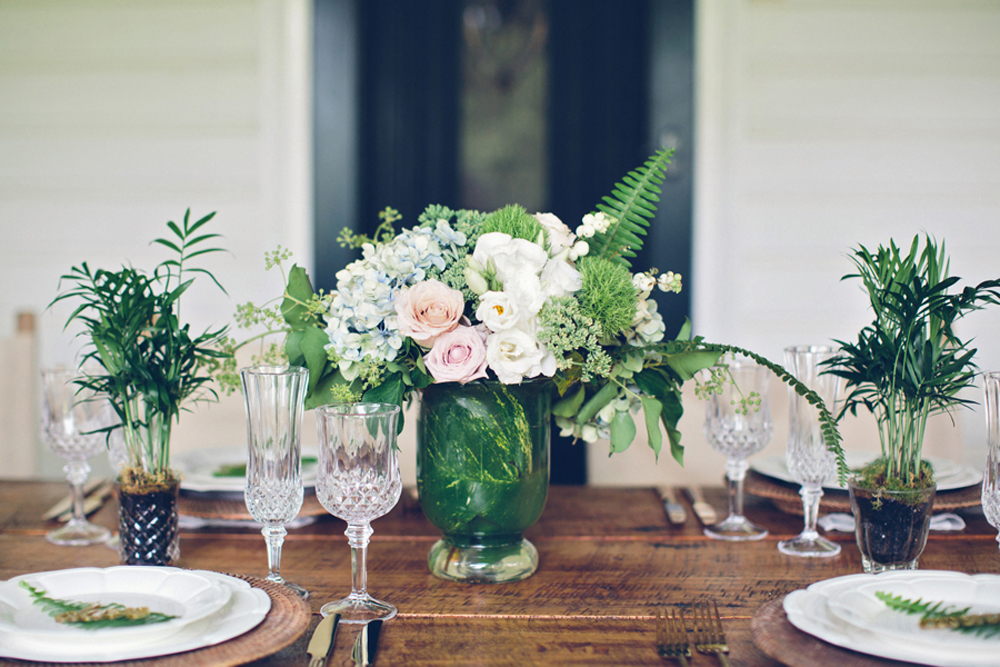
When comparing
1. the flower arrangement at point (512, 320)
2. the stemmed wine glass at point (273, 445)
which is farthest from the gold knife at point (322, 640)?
the flower arrangement at point (512, 320)

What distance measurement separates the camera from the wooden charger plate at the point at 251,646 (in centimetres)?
67

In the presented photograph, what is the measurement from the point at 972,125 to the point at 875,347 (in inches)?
76.9

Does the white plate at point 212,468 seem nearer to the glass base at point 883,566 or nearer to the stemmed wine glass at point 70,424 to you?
the stemmed wine glass at point 70,424

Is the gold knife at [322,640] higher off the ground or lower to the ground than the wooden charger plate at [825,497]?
lower

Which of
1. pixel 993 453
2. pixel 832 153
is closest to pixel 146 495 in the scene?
pixel 993 453

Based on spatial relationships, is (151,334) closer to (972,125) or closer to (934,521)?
(934,521)

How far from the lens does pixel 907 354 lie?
3.00 ft

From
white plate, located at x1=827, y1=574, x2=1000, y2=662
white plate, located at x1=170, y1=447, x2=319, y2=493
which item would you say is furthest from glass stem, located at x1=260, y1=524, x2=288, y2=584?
white plate, located at x1=827, y1=574, x2=1000, y2=662

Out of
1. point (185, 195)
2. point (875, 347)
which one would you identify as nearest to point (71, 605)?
point (875, 347)

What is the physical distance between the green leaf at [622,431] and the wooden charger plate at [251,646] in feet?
1.30

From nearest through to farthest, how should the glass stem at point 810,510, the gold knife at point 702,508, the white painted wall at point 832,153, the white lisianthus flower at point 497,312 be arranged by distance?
the white lisianthus flower at point 497,312
the glass stem at point 810,510
the gold knife at point 702,508
the white painted wall at point 832,153

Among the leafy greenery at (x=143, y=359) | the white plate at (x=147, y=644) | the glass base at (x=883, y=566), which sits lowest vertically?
the glass base at (x=883, y=566)

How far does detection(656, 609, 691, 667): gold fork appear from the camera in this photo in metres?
0.75

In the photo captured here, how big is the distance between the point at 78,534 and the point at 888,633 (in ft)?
3.40
